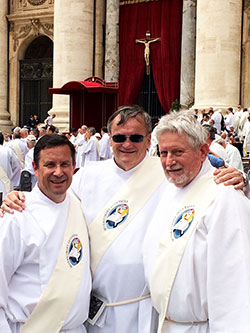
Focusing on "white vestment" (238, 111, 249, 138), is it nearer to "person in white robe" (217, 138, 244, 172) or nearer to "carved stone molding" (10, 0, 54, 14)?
"person in white robe" (217, 138, 244, 172)

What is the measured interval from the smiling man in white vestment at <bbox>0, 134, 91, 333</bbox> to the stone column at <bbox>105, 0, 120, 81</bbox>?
20.4 m

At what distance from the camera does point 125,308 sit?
3338mm

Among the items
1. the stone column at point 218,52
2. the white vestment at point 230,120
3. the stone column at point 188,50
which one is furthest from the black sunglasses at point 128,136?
the stone column at point 188,50

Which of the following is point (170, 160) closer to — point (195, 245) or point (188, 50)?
point (195, 245)

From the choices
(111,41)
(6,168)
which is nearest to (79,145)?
(6,168)

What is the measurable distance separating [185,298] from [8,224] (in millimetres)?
997

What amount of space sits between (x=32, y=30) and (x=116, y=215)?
79.2 ft

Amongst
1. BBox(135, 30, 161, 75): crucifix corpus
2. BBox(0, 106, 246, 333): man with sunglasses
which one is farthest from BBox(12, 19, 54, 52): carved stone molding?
BBox(0, 106, 246, 333): man with sunglasses

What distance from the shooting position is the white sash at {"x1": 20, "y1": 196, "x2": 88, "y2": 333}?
2971 mm

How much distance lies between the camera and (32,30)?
2628 centimetres

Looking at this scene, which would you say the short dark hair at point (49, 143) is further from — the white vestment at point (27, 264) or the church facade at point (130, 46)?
the church facade at point (130, 46)

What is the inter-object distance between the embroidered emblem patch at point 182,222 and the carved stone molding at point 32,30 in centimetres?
2379

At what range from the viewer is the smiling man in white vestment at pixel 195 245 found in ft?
9.00

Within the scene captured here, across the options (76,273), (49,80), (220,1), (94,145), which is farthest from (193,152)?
(49,80)
